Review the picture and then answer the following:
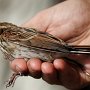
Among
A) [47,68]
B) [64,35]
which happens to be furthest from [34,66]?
[64,35]

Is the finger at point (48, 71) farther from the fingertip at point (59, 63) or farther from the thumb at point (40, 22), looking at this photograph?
the thumb at point (40, 22)

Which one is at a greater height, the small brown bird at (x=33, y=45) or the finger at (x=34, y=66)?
the small brown bird at (x=33, y=45)

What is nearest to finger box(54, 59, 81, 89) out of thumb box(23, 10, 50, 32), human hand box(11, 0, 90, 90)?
human hand box(11, 0, 90, 90)

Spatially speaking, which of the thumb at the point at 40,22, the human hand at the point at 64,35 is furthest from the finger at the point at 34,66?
the thumb at the point at 40,22

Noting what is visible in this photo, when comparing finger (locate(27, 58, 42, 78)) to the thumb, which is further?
the thumb

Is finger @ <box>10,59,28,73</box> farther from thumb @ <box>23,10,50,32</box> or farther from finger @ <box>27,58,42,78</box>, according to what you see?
thumb @ <box>23,10,50,32</box>

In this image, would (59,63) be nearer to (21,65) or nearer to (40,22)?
(21,65)

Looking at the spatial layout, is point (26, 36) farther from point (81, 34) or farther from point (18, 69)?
point (81, 34)
